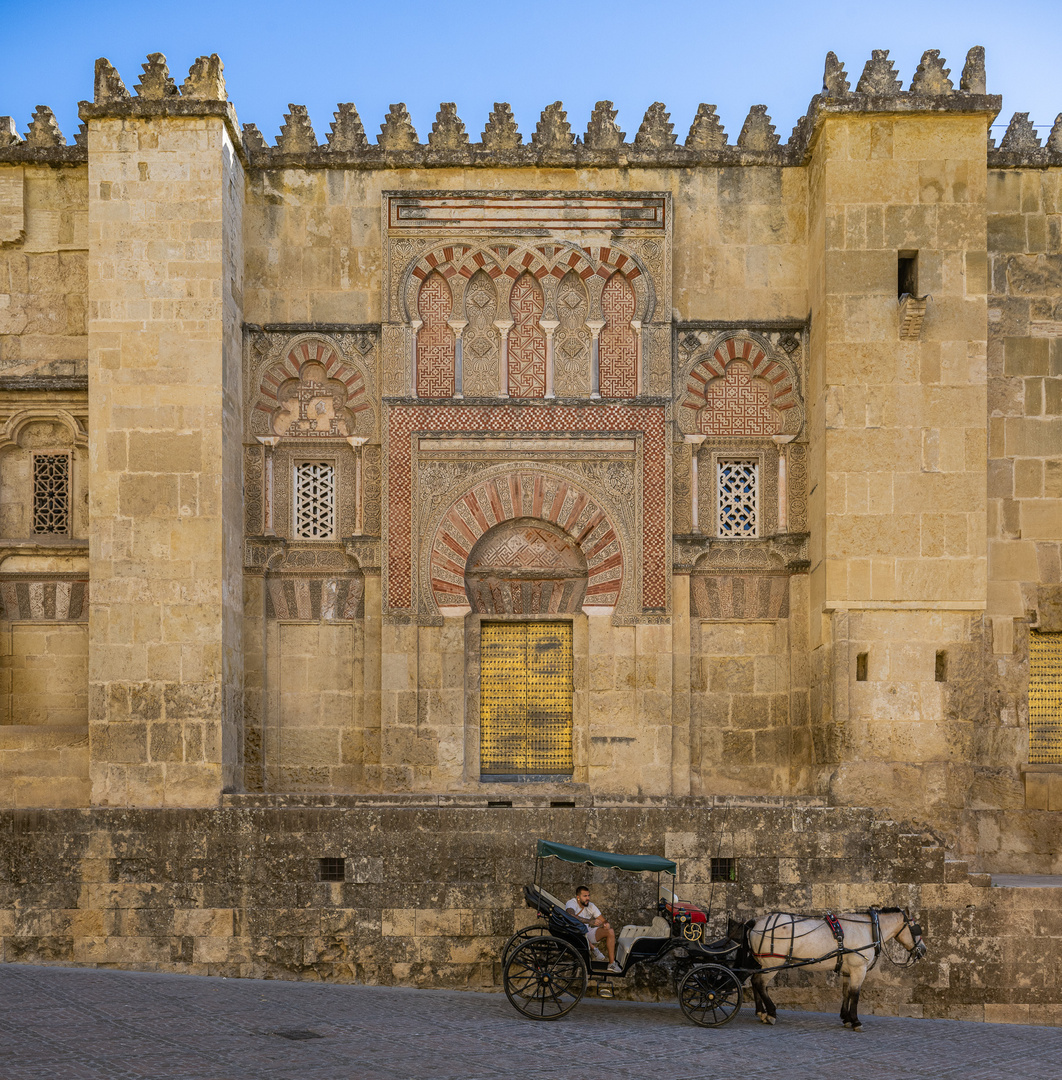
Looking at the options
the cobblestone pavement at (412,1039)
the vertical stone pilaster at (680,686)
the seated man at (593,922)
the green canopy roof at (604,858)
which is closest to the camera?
the cobblestone pavement at (412,1039)

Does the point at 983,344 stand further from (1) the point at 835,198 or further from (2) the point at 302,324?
(2) the point at 302,324

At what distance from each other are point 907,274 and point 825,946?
19.0 ft

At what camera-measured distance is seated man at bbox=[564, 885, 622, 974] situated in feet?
27.6

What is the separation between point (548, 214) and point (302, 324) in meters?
2.44

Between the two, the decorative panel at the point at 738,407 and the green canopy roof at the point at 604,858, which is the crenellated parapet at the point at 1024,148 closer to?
the decorative panel at the point at 738,407

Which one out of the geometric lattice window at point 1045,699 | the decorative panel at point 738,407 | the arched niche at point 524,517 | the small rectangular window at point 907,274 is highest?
the small rectangular window at point 907,274

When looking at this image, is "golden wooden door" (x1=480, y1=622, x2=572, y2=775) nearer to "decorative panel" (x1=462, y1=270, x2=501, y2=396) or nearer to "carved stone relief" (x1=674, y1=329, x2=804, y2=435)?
"decorative panel" (x1=462, y1=270, x2=501, y2=396)

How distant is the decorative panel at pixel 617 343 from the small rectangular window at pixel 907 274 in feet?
7.67

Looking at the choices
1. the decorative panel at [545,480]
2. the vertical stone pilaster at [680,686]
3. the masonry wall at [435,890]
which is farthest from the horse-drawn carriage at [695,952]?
the decorative panel at [545,480]

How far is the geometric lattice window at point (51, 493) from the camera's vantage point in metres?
11.3

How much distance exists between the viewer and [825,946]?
8.49 meters

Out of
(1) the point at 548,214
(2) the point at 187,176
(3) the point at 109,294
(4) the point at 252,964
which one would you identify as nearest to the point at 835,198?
(1) the point at 548,214

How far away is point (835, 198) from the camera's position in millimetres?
10781

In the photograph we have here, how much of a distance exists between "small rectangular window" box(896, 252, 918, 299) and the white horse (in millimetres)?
5166
